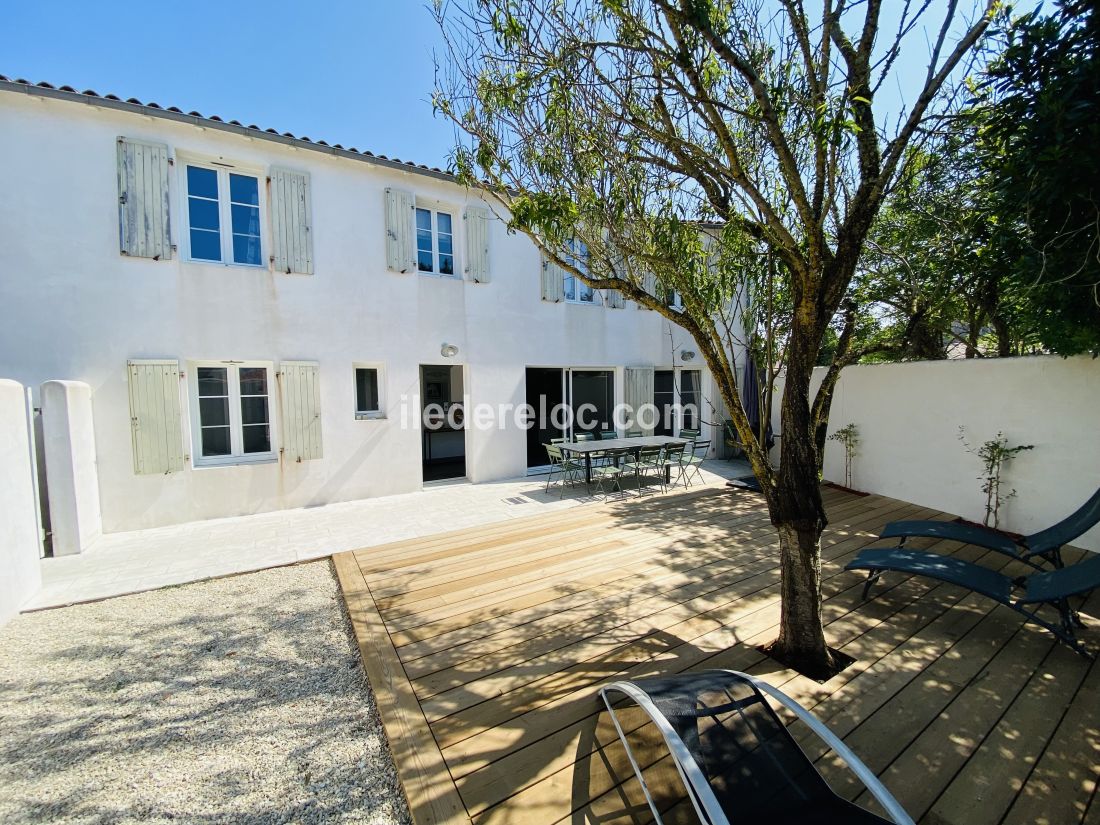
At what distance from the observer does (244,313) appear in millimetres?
6547

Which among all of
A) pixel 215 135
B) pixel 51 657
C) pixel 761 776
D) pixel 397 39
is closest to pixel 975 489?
pixel 761 776

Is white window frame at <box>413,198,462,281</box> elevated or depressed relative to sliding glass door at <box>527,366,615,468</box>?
elevated

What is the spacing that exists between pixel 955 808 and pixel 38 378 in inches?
351

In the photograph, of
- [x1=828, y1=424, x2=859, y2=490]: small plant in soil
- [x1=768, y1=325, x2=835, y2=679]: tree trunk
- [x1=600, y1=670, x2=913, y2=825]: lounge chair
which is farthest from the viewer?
[x1=828, y1=424, x2=859, y2=490]: small plant in soil

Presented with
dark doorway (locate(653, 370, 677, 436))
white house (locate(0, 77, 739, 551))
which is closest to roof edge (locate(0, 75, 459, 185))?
white house (locate(0, 77, 739, 551))

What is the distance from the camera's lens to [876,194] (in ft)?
7.80

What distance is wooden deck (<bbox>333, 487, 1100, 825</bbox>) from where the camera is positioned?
6.56 ft

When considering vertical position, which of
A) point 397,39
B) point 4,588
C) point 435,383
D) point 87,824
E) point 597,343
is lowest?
point 87,824

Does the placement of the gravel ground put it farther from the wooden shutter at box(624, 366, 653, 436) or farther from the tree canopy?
the wooden shutter at box(624, 366, 653, 436)

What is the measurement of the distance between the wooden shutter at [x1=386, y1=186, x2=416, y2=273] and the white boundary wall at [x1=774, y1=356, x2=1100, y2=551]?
7.30m

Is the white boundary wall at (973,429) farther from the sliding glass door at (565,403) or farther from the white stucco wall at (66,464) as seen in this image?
the white stucco wall at (66,464)

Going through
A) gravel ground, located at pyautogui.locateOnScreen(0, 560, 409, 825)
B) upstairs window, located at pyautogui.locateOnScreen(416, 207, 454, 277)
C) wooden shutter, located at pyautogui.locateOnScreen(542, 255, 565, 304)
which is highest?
upstairs window, located at pyautogui.locateOnScreen(416, 207, 454, 277)

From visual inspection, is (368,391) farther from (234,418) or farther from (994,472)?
(994,472)

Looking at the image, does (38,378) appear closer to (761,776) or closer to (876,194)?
(761,776)
